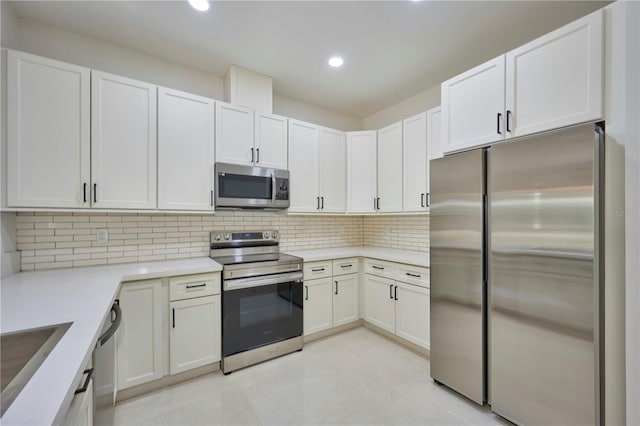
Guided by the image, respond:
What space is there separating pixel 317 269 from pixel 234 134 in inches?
63.3

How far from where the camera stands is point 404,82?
306cm

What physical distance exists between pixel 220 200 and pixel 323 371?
70.2 inches

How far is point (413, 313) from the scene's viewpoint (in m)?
2.69

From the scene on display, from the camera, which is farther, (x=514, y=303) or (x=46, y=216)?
(x=46, y=216)

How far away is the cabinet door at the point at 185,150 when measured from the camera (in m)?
2.35

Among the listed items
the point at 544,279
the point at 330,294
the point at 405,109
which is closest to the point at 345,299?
the point at 330,294

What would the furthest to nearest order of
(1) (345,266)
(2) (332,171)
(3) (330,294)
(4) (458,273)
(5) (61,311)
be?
(2) (332,171)
(1) (345,266)
(3) (330,294)
(4) (458,273)
(5) (61,311)

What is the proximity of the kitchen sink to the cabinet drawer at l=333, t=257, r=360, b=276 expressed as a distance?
2335 mm

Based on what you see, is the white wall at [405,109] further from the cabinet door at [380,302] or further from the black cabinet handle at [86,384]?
the black cabinet handle at [86,384]

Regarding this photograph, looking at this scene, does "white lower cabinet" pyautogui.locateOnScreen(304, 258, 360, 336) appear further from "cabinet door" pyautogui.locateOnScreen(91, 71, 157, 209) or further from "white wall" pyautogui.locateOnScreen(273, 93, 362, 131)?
"white wall" pyautogui.locateOnScreen(273, 93, 362, 131)

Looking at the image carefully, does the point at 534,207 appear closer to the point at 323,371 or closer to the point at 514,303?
the point at 514,303

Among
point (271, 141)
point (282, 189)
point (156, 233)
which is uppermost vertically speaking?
point (271, 141)

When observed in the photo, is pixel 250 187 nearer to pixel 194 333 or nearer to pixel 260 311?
pixel 260 311

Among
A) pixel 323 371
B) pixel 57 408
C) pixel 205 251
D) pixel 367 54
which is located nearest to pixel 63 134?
pixel 205 251
